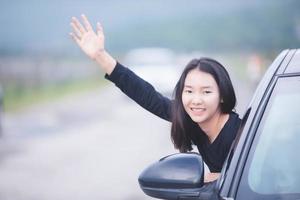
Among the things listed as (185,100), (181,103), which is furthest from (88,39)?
(185,100)

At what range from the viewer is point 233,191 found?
2629mm

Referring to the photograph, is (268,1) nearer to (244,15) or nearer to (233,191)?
(244,15)

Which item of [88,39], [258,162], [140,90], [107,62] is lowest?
[258,162]

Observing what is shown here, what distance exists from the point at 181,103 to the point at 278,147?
568mm

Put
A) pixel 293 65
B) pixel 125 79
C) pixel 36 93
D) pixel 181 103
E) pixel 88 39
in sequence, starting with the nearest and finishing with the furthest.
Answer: pixel 293 65 → pixel 181 103 → pixel 125 79 → pixel 88 39 → pixel 36 93

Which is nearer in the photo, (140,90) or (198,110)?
(198,110)

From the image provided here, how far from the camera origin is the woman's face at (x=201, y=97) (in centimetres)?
305

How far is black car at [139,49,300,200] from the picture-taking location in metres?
2.67

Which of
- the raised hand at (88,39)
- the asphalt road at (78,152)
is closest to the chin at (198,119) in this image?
the raised hand at (88,39)

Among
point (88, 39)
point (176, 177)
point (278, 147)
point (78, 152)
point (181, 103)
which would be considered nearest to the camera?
point (176, 177)

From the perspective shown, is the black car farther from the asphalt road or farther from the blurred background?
the asphalt road

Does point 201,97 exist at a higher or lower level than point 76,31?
lower

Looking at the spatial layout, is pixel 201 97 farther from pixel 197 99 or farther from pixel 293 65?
pixel 293 65

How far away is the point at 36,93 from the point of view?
27.9 metres
